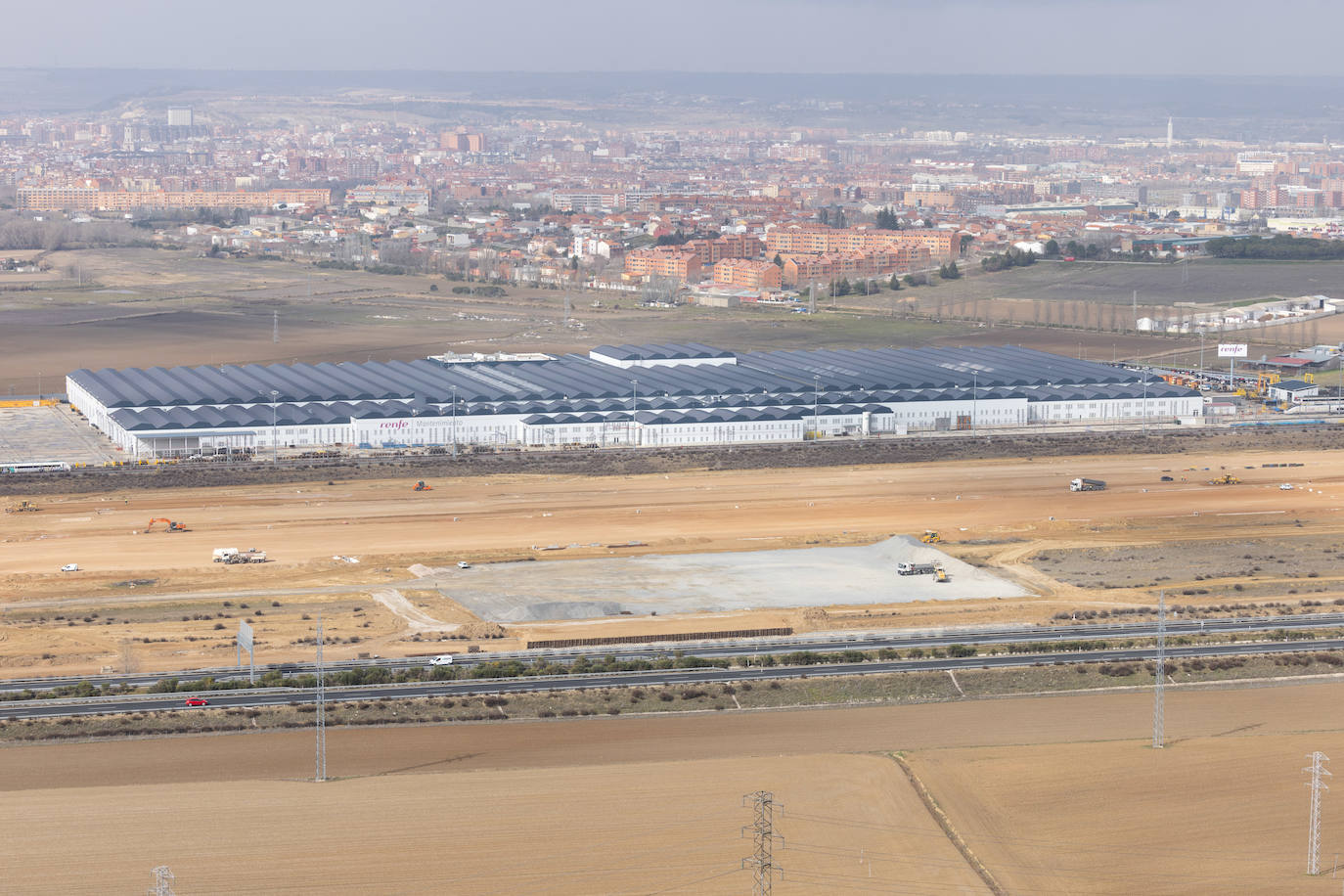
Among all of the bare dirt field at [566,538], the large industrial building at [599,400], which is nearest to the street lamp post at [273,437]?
the large industrial building at [599,400]

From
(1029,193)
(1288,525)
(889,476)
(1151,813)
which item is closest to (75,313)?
(889,476)

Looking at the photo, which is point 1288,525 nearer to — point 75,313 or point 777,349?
point 777,349

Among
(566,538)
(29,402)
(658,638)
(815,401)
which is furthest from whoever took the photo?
(29,402)

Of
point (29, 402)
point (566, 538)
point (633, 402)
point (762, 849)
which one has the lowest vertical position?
point (566, 538)

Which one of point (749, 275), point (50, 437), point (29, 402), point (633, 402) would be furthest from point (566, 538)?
point (749, 275)

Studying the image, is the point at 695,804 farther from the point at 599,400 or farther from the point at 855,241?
the point at 855,241

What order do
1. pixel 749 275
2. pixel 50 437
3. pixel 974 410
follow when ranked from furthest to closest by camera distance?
1. pixel 749 275
2. pixel 974 410
3. pixel 50 437

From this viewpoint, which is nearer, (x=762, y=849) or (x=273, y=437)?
(x=762, y=849)

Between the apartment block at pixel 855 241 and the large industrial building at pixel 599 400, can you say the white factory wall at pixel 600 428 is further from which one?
the apartment block at pixel 855 241
